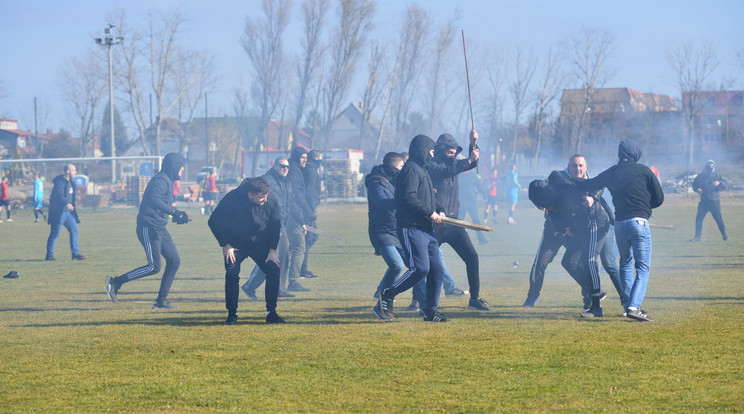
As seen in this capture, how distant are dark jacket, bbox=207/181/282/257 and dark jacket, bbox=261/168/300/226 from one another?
2648 mm

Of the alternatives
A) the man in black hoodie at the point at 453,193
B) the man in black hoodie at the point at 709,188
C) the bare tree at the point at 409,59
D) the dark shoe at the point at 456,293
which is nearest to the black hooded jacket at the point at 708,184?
the man in black hoodie at the point at 709,188

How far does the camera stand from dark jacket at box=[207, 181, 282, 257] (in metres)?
9.02

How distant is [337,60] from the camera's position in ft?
180

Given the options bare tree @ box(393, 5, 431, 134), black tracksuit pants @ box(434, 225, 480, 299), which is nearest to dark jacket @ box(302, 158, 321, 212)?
black tracksuit pants @ box(434, 225, 480, 299)

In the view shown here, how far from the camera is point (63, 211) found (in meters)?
17.6

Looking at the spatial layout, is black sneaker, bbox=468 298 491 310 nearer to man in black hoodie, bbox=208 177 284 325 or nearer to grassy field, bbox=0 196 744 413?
grassy field, bbox=0 196 744 413

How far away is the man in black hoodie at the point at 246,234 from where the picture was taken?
9016 millimetres

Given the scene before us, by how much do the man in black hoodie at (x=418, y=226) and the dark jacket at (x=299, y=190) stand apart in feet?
11.1

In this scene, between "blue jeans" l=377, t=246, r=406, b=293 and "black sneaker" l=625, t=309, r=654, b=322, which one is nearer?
"black sneaker" l=625, t=309, r=654, b=322

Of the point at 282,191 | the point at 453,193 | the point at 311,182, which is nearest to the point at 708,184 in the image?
the point at 311,182

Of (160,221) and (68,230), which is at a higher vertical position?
(160,221)

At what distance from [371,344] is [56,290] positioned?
6.70m

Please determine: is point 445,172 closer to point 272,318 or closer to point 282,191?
point 272,318

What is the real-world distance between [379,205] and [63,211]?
33.9 feet
